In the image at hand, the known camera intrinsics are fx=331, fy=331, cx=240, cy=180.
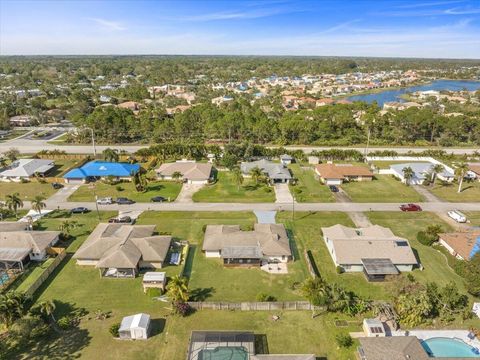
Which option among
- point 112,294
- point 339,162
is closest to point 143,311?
point 112,294

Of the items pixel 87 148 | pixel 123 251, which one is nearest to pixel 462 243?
pixel 123 251

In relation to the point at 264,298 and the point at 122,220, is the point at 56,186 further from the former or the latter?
the point at 264,298

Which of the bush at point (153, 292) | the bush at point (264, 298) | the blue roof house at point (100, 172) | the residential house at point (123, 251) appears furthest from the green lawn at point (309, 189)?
the blue roof house at point (100, 172)

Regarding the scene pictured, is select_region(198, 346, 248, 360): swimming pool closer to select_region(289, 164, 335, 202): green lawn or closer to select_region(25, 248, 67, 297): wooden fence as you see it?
select_region(25, 248, 67, 297): wooden fence

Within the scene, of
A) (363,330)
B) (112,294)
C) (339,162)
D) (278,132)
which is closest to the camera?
(363,330)

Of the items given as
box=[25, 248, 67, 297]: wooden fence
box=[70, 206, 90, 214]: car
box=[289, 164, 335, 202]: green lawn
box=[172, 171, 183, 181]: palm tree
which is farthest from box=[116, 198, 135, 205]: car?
box=[289, 164, 335, 202]: green lawn

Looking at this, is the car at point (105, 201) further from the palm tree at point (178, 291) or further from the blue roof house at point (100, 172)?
the palm tree at point (178, 291)

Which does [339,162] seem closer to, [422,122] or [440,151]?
[440,151]
